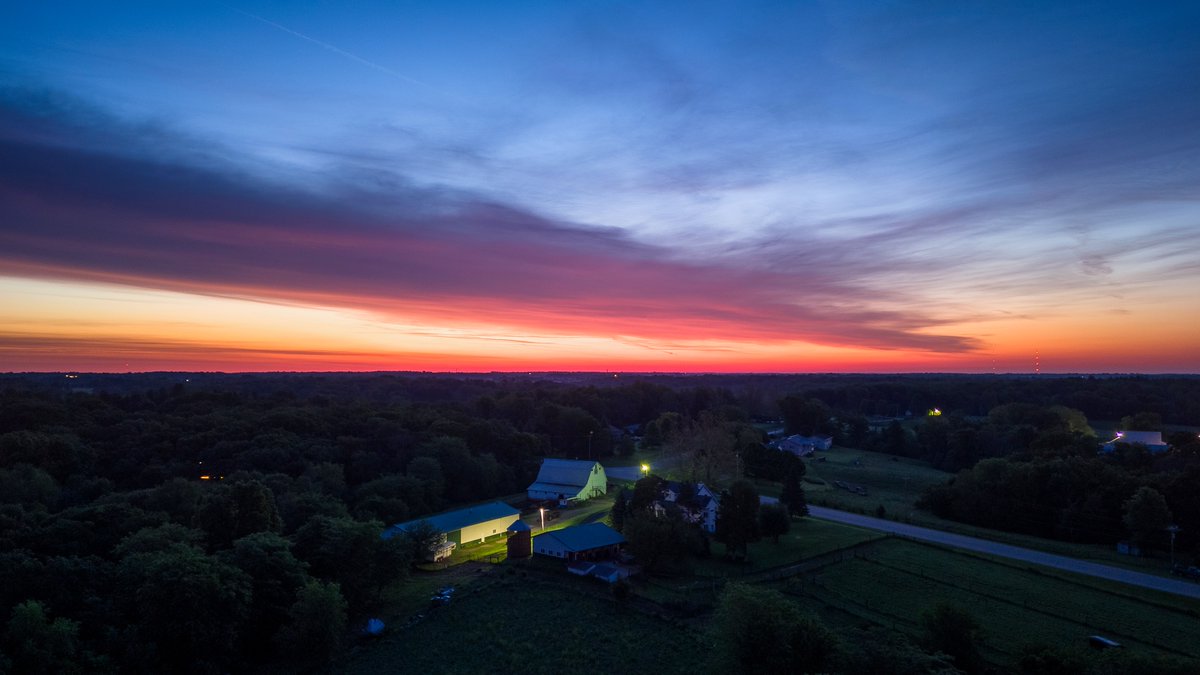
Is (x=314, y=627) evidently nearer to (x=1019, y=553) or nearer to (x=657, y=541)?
(x=657, y=541)

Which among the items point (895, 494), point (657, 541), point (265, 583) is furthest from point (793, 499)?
point (265, 583)

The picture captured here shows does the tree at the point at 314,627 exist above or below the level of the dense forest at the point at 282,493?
below

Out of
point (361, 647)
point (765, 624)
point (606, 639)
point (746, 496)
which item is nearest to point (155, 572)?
point (361, 647)

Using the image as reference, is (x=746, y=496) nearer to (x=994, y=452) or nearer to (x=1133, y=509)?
(x=1133, y=509)

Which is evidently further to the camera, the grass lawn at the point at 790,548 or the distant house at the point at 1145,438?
the distant house at the point at 1145,438

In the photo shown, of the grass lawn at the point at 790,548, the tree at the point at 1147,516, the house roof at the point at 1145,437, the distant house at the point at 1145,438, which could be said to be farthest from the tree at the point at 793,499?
the house roof at the point at 1145,437

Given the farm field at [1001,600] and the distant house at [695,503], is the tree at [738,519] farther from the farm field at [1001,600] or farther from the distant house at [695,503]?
the farm field at [1001,600]
